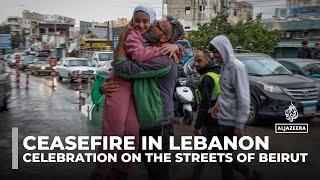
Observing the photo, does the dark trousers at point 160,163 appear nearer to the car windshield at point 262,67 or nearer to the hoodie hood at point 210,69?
the hoodie hood at point 210,69

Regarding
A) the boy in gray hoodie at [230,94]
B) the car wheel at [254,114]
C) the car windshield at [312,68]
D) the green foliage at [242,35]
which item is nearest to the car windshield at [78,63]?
the green foliage at [242,35]

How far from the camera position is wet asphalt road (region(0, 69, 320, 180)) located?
4.71m

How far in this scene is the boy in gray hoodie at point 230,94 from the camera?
363cm

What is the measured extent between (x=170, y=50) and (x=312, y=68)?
24.7ft

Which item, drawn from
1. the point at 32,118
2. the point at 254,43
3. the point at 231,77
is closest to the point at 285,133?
the point at 231,77

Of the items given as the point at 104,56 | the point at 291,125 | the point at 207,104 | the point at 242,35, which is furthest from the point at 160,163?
the point at 242,35

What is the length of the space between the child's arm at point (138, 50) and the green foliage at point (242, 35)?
21371 millimetres

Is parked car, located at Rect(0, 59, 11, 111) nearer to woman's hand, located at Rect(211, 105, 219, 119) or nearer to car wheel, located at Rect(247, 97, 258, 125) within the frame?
car wheel, located at Rect(247, 97, 258, 125)

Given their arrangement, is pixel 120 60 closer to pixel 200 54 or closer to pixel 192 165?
pixel 200 54

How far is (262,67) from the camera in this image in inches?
348

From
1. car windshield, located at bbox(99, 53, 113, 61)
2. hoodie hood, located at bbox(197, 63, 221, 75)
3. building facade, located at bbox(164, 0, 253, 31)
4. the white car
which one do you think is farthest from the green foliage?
hoodie hood, located at bbox(197, 63, 221, 75)

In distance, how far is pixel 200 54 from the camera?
15.9 feet

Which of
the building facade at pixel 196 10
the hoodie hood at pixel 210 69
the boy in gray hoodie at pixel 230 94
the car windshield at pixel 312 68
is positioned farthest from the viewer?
the building facade at pixel 196 10

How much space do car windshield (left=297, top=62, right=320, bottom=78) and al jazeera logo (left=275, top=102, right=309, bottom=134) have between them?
1.83 m
